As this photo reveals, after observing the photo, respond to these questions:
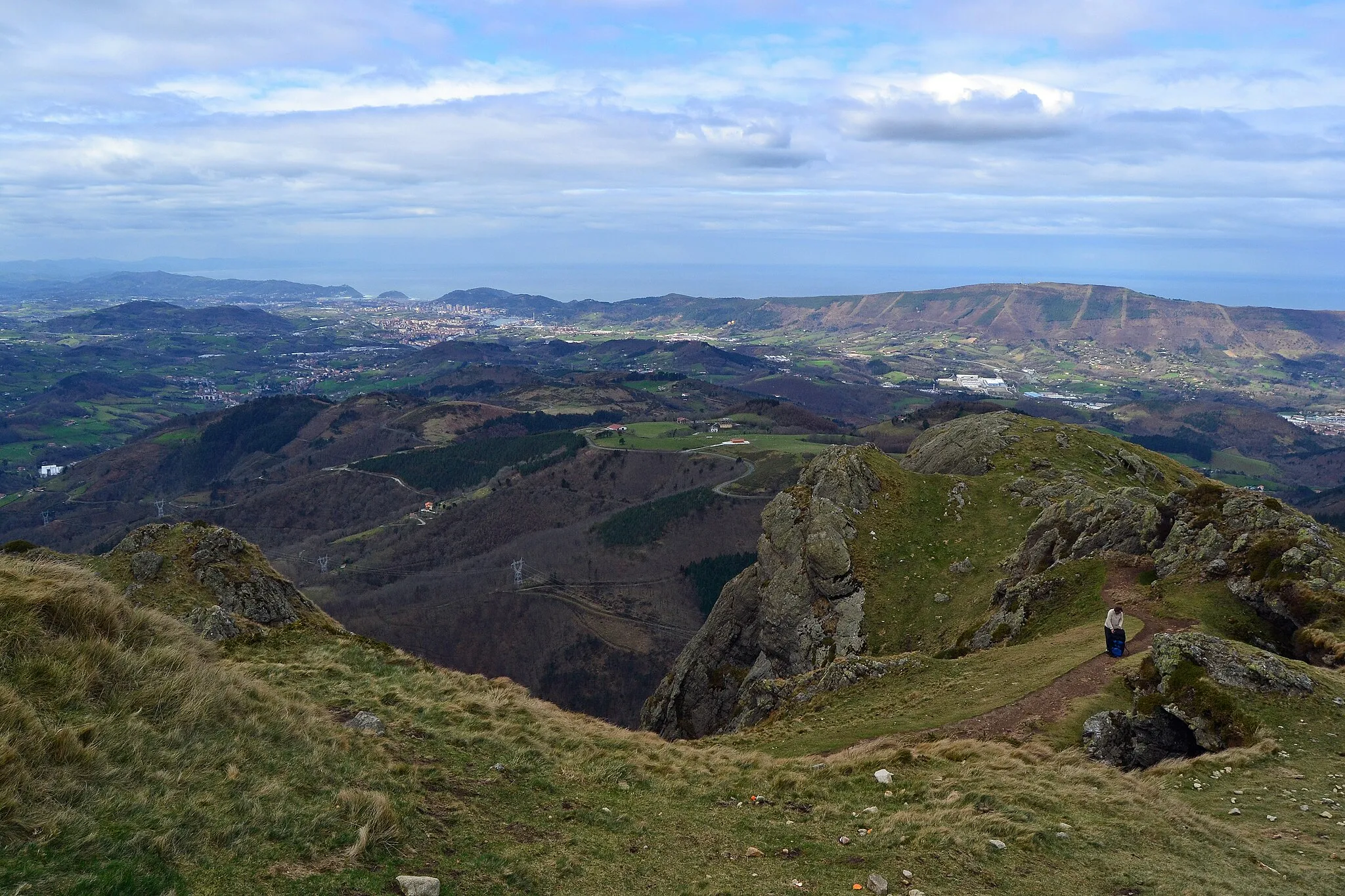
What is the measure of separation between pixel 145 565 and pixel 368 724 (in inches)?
763

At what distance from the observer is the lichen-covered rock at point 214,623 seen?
24.5 m

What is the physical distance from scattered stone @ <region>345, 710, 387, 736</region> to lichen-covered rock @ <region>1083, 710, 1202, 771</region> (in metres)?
19.0

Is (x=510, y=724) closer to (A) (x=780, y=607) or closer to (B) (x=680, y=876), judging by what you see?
(B) (x=680, y=876)

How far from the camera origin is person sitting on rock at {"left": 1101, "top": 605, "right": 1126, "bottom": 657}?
83.3ft

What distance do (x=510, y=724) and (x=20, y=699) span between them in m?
11.1

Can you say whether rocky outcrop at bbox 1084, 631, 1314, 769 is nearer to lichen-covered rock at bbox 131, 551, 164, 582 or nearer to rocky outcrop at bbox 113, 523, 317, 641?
rocky outcrop at bbox 113, 523, 317, 641

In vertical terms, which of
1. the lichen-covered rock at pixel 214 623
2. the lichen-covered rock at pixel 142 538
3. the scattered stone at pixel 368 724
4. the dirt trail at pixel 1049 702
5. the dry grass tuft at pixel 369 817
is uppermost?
A: the dry grass tuft at pixel 369 817

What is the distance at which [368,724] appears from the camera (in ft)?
59.6

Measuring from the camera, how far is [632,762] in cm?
1892

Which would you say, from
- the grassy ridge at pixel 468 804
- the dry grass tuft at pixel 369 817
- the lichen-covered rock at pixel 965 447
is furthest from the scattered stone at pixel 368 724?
the lichen-covered rock at pixel 965 447

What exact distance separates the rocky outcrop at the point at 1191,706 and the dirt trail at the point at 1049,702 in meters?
1.47

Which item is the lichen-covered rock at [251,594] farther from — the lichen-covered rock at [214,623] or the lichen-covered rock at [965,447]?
the lichen-covered rock at [965,447]

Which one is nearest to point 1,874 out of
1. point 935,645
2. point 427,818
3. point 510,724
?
point 427,818

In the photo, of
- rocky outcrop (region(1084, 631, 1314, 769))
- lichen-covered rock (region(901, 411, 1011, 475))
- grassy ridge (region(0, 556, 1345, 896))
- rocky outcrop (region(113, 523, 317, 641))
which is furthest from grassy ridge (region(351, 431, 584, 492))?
grassy ridge (region(0, 556, 1345, 896))
